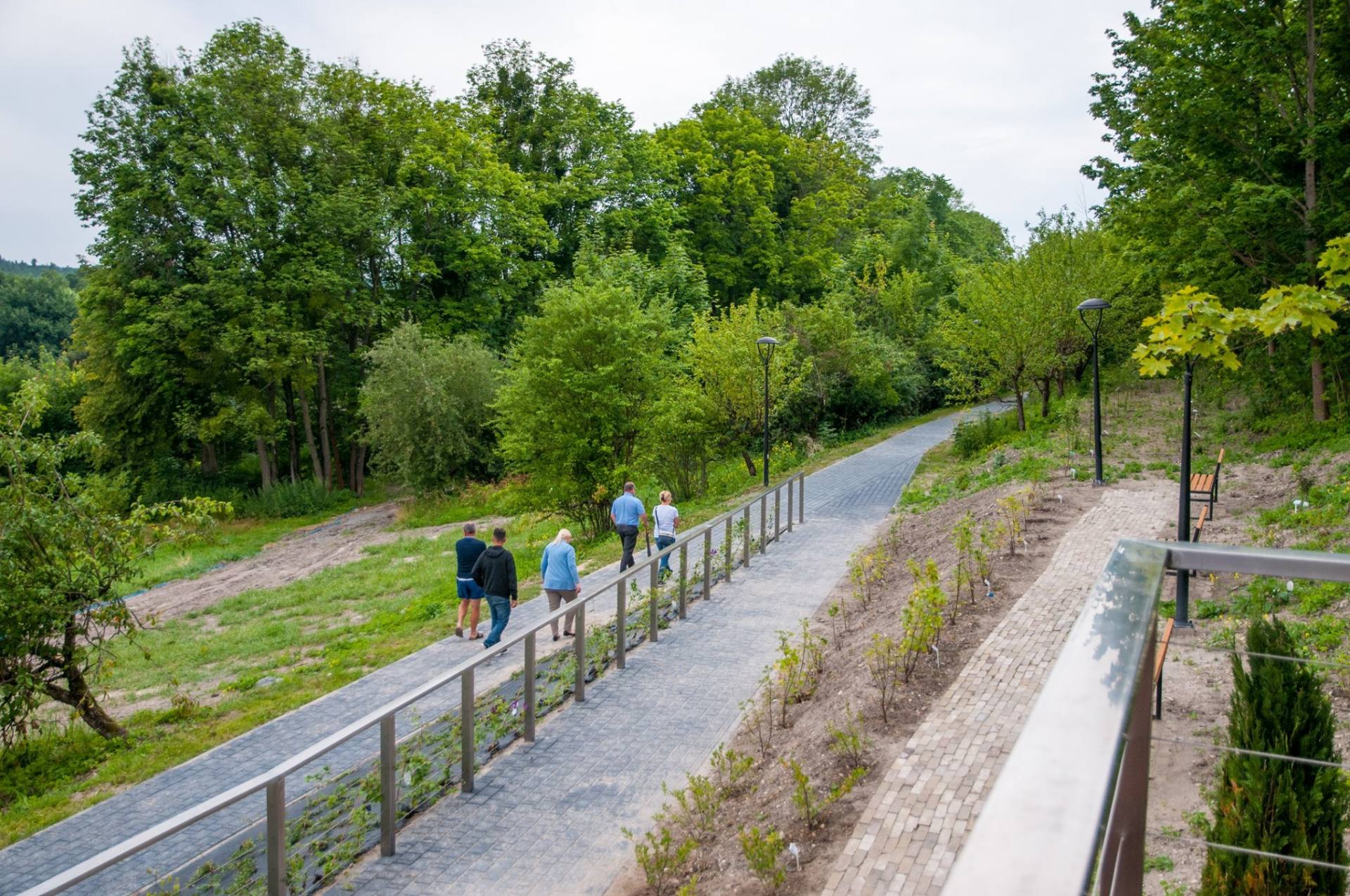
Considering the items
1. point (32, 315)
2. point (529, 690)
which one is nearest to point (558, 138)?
point (529, 690)

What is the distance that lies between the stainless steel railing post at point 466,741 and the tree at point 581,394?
1285 cm

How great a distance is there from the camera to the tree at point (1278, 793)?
11.5 feet

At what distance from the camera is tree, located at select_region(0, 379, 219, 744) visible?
10.6 m

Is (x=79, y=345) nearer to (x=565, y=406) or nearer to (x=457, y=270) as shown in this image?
(x=457, y=270)

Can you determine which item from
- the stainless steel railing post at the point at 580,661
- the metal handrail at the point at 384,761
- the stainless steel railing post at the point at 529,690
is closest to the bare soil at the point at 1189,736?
the metal handrail at the point at 384,761

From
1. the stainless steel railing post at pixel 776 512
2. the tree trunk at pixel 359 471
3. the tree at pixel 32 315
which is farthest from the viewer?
the tree at pixel 32 315

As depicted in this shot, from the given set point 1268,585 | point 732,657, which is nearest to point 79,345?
point 732,657

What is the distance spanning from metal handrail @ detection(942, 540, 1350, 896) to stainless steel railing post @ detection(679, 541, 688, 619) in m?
10.1

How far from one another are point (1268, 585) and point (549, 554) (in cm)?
754

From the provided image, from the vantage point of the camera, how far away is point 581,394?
19984 mm

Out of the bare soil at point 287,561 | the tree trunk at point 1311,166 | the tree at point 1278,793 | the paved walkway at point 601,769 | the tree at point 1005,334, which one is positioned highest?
the tree trunk at point 1311,166

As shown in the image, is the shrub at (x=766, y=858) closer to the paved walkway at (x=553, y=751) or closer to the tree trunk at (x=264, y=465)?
the paved walkway at (x=553, y=751)

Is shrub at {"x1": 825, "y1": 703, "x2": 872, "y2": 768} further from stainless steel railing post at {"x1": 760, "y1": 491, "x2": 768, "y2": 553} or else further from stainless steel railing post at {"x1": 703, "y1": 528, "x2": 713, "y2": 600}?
stainless steel railing post at {"x1": 760, "y1": 491, "x2": 768, "y2": 553}

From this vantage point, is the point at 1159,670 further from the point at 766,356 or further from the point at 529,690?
the point at 766,356
